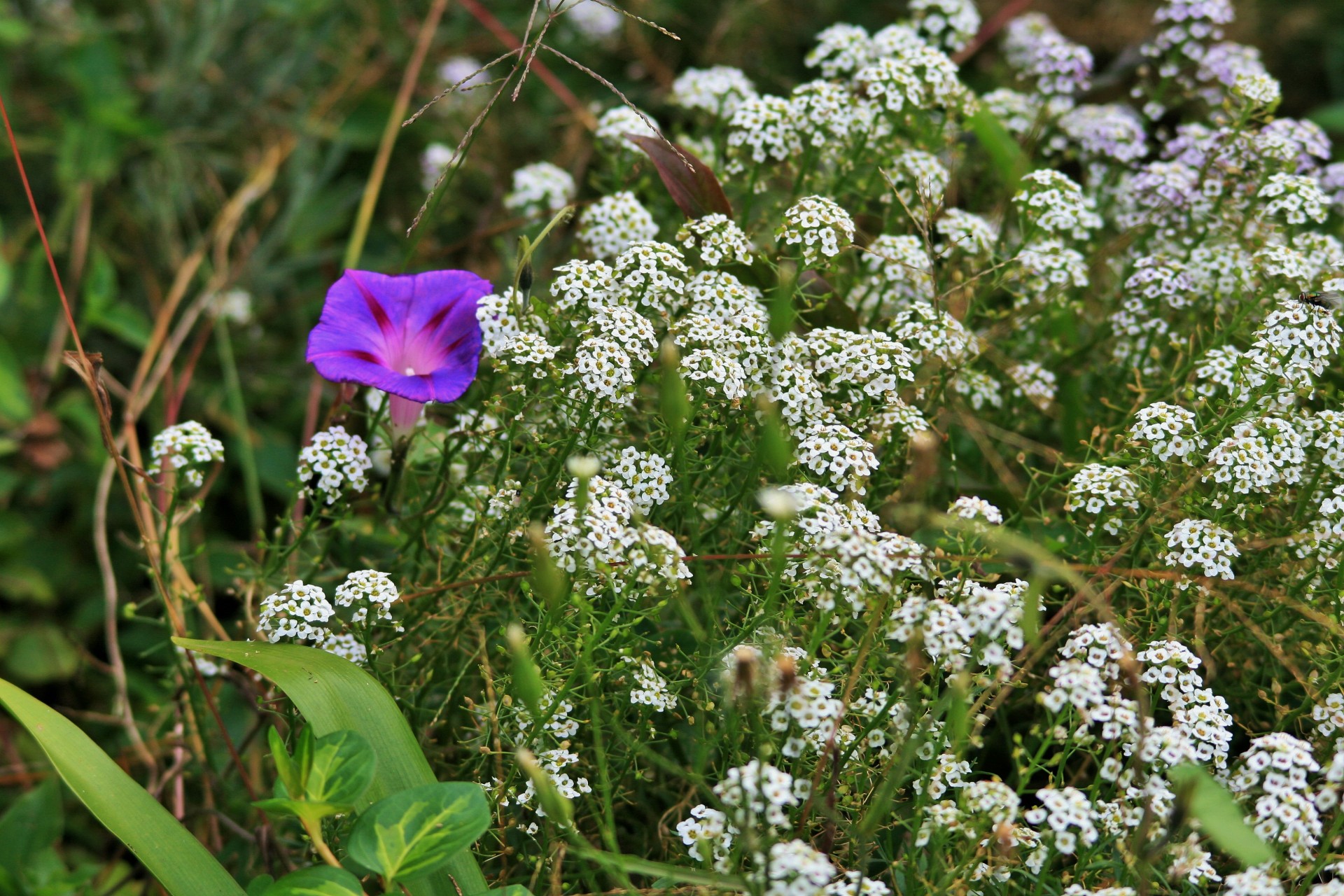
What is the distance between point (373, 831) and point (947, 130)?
1.59 meters

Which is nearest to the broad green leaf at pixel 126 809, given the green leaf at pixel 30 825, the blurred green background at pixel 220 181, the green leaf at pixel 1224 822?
the green leaf at pixel 30 825

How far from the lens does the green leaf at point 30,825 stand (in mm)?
1802

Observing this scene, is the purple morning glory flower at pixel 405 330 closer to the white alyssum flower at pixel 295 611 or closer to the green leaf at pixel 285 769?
the white alyssum flower at pixel 295 611

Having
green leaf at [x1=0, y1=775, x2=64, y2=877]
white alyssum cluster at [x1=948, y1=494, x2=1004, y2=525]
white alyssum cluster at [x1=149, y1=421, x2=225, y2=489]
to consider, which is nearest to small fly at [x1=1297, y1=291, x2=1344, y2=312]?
white alyssum cluster at [x1=948, y1=494, x2=1004, y2=525]

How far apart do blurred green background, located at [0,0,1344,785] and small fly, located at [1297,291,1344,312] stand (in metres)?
1.21

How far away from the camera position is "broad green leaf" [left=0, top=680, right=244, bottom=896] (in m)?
1.35

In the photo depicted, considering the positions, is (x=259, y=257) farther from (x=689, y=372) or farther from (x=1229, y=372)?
(x=1229, y=372)

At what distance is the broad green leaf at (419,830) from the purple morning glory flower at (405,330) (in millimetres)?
589

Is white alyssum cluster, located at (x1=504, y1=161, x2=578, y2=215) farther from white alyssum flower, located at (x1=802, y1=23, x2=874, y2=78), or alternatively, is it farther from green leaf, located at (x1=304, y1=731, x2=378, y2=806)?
green leaf, located at (x1=304, y1=731, x2=378, y2=806)

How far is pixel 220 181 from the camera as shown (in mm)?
3053

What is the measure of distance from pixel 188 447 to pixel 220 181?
1631 millimetres

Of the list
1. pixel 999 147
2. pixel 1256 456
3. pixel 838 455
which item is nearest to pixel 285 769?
pixel 838 455

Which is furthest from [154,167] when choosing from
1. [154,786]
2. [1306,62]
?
[1306,62]

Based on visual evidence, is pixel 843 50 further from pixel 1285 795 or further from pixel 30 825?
pixel 30 825
